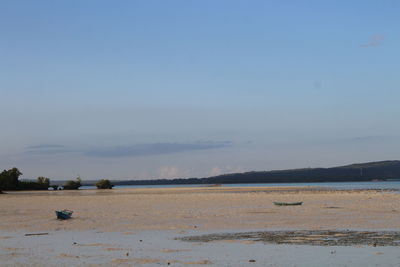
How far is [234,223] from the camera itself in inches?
1103

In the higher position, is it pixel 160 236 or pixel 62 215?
pixel 62 215

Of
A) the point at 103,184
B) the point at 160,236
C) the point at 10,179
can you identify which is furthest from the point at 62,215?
the point at 103,184

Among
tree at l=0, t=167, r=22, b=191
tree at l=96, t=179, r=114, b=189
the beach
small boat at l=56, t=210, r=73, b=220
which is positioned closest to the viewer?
the beach

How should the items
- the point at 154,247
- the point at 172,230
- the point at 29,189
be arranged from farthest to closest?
the point at 29,189 → the point at 172,230 → the point at 154,247

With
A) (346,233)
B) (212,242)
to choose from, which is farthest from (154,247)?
(346,233)

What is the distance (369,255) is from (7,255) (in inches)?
427

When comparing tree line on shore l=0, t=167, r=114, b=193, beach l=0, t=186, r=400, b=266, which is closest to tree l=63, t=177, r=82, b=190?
tree line on shore l=0, t=167, r=114, b=193

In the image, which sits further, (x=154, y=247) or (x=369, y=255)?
(x=154, y=247)

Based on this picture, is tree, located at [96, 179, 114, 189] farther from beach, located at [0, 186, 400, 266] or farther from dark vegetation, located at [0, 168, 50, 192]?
beach, located at [0, 186, 400, 266]

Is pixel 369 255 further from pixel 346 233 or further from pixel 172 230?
pixel 172 230

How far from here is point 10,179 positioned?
11662 centimetres

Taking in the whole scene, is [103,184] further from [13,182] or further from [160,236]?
[160,236]

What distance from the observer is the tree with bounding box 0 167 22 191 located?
380ft

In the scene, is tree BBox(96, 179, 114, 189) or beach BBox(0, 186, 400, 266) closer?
beach BBox(0, 186, 400, 266)
